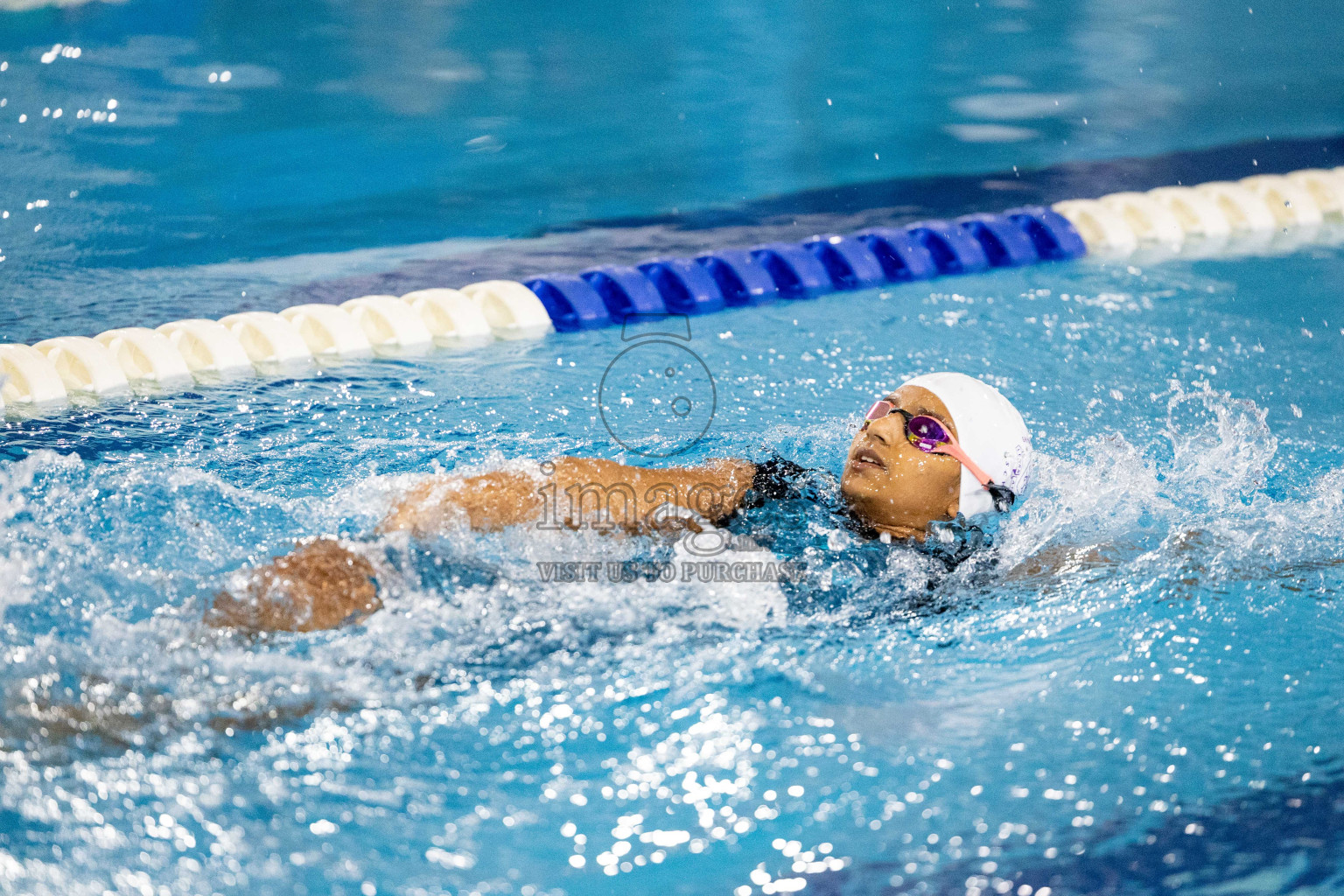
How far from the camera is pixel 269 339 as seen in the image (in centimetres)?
373

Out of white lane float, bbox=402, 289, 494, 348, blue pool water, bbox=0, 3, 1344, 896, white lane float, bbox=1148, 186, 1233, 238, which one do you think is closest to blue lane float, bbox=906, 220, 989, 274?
blue pool water, bbox=0, 3, 1344, 896

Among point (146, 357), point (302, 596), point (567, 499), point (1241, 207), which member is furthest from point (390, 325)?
point (1241, 207)

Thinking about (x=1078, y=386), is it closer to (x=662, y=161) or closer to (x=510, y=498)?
(x=510, y=498)

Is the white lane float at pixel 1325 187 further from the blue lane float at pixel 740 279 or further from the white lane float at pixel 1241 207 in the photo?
the blue lane float at pixel 740 279

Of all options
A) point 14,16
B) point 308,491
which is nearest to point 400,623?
point 308,491

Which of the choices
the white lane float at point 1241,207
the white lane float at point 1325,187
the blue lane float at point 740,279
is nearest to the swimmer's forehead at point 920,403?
the blue lane float at point 740,279

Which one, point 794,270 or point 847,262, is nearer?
point 794,270

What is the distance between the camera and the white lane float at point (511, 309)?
4074mm

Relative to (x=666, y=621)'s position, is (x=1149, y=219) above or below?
above

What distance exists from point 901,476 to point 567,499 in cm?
69

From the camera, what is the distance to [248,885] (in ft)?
5.19

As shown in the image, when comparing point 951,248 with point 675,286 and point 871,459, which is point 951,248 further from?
point 871,459

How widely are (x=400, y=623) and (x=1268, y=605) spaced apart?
73.9 inches

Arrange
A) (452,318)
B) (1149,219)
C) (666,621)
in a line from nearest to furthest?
(666,621), (452,318), (1149,219)
